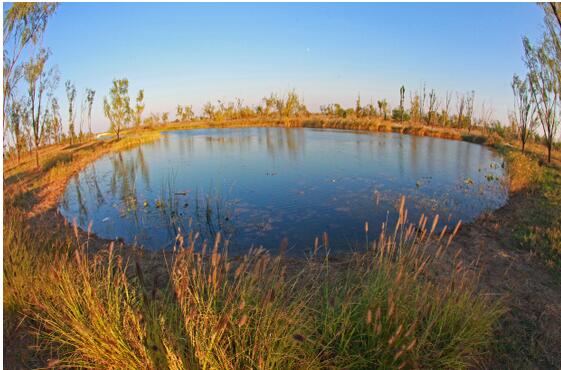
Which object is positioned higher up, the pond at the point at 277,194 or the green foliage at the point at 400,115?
the green foliage at the point at 400,115

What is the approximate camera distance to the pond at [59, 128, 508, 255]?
7.08m

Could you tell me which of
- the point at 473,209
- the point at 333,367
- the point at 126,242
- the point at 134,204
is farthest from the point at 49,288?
the point at 473,209

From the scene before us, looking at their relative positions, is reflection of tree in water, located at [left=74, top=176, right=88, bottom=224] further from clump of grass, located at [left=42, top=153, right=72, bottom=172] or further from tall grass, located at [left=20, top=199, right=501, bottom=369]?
tall grass, located at [left=20, top=199, right=501, bottom=369]

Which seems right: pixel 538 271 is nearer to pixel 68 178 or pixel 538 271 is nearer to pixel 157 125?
pixel 68 178

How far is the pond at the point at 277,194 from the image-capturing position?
708 centimetres

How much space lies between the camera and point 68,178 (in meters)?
12.4

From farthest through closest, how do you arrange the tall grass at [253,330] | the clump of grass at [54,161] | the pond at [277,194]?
the clump of grass at [54,161] → the pond at [277,194] → the tall grass at [253,330]

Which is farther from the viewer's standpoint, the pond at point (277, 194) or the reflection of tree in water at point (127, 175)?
the reflection of tree in water at point (127, 175)

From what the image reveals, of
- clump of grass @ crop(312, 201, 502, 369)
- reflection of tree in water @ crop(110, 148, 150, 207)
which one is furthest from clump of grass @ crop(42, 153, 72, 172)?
clump of grass @ crop(312, 201, 502, 369)

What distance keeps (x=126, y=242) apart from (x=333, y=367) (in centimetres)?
554

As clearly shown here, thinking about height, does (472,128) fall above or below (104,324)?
above

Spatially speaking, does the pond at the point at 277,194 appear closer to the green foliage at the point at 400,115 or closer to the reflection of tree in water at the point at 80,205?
the reflection of tree in water at the point at 80,205

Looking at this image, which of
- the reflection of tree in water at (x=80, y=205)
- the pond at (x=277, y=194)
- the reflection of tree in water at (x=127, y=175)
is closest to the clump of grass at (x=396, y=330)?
the pond at (x=277, y=194)

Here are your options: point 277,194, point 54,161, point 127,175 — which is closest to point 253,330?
point 277,194
